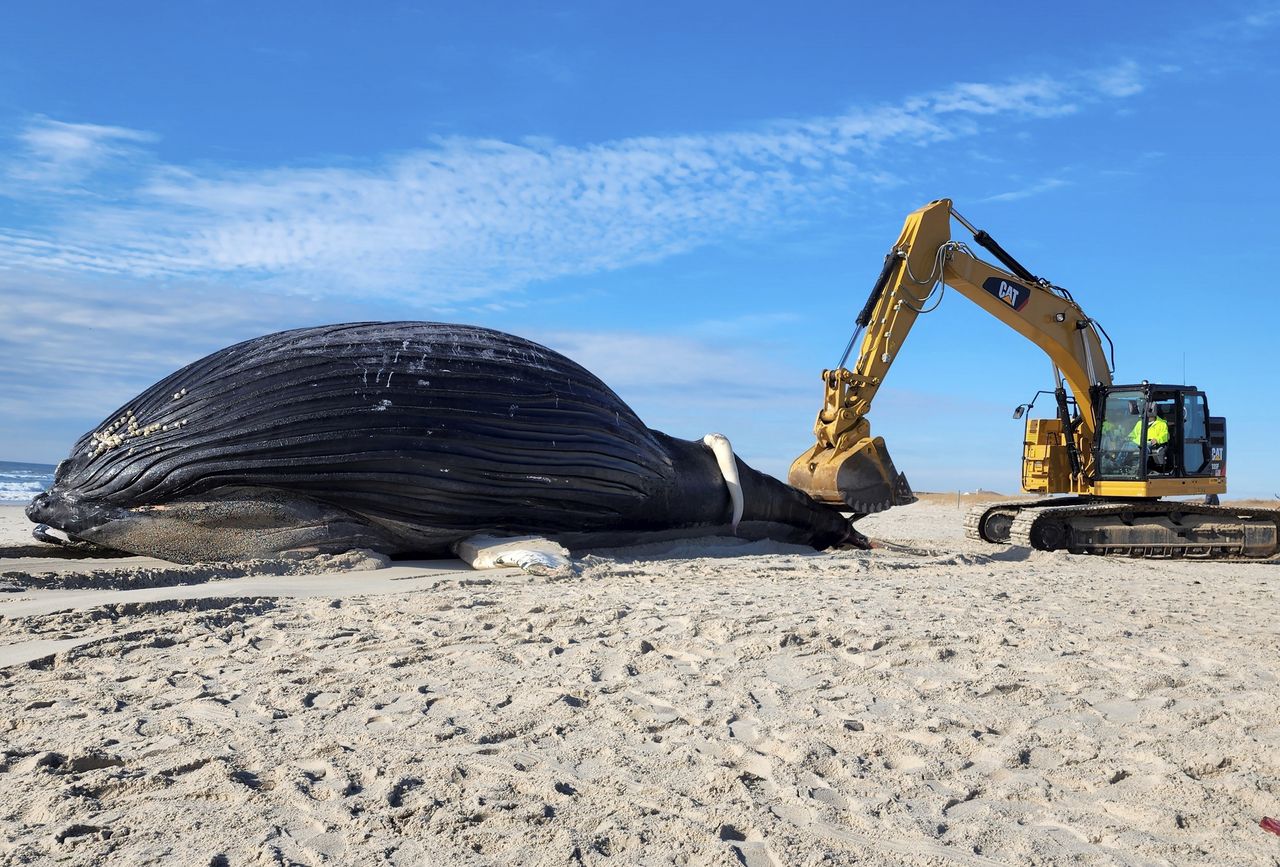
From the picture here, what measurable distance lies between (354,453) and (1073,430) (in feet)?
32.2

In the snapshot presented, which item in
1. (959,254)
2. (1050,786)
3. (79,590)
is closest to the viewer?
(1050,786)

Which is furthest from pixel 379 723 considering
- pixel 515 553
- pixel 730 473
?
pixel 730 473

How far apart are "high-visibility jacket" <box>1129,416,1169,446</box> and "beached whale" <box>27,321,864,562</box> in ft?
23.5

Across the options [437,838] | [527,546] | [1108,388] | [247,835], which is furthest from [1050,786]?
[1108,388]

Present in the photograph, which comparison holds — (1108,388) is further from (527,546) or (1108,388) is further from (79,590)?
(79,590)

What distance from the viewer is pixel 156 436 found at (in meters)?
7.77

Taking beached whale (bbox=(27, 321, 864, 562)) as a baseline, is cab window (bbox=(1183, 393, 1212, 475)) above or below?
above

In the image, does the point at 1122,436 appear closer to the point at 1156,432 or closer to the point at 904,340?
the point at 1156,432

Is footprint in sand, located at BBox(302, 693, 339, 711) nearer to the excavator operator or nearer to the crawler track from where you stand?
the crawler track

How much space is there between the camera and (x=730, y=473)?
33.4 feet

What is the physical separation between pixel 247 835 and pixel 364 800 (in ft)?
1.16

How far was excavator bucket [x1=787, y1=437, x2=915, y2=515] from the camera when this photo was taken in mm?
10930

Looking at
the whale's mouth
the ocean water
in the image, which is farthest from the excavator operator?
the ocean water

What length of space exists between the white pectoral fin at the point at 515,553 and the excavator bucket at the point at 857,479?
3.73 m
